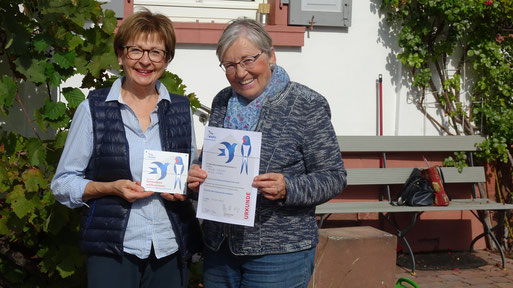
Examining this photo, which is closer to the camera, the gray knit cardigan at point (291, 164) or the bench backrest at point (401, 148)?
the gray knit cardigan at point (291, 164)

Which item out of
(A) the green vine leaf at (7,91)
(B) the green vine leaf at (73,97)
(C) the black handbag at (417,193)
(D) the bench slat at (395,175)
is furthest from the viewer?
(D) the bench slat at (395,175)

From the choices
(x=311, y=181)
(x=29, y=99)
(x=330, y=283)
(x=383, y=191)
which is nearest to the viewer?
(x=311, y=181)

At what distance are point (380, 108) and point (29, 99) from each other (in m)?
3.11

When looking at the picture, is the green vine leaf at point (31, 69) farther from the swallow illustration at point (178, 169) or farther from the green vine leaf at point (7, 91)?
the swallow illustration at point (178, 169)

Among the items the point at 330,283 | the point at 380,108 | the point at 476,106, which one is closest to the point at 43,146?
the point at 330,283

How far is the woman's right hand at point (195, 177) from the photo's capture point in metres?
2.60

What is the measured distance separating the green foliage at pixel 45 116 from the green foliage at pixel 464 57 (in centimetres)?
294

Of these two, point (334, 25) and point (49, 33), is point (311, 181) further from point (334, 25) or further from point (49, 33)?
point (334, 25)

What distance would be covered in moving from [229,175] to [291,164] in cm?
25

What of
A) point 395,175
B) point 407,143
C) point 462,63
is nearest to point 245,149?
point 395,175

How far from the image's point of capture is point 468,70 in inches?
255

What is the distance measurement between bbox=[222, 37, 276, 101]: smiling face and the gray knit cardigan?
3.0 inches

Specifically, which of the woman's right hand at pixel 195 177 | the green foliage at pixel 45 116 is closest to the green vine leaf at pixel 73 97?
the green foliage at pixel 45 116

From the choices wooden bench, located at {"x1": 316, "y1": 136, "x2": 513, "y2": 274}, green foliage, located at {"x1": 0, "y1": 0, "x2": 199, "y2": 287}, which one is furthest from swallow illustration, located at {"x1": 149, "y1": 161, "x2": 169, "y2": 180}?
wooden bench, located at {"x1": 316, "y1": 136, "x2": 513, "y2": 274}
